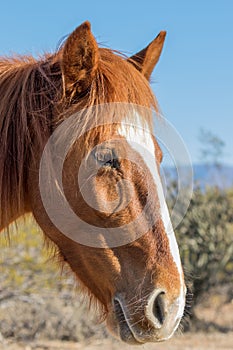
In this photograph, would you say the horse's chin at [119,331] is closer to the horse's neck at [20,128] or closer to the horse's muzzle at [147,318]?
the horse's muzzle at [147,318]

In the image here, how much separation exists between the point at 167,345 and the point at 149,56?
4.40m

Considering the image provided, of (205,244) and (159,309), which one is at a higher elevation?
(159,309)

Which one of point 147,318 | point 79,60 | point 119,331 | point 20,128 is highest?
point 79,60

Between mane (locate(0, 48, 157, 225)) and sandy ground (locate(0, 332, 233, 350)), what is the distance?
350 cm

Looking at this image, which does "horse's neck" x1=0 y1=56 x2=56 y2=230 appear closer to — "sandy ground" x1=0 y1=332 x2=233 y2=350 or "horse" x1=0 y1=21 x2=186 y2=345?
"horse" x1=0 y1=21 x2=186 y2=345

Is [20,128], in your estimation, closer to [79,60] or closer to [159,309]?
[79,60]

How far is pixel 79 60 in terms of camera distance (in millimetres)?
2418

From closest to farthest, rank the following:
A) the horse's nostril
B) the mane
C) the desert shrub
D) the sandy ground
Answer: the horse's nostril < the mane < the sandy ground < the desert shrub

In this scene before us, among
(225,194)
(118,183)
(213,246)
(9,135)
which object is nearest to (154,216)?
(118,183)

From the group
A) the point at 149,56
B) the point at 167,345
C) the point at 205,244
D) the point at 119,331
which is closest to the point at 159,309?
the point at 119,331

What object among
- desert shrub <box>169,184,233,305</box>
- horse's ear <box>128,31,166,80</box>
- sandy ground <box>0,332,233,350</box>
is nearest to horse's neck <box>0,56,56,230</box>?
horse's ear <box>128,31,166,80</box>

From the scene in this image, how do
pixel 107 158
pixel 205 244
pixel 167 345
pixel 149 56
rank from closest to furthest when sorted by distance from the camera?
pixel 107 158
pixel 149 56
pixel 167 345
pixel 205 244

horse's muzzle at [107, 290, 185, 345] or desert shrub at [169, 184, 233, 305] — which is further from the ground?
horse's muzzle at [107, 290, 185, 345]

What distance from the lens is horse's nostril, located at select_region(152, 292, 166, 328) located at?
2.28 meters
